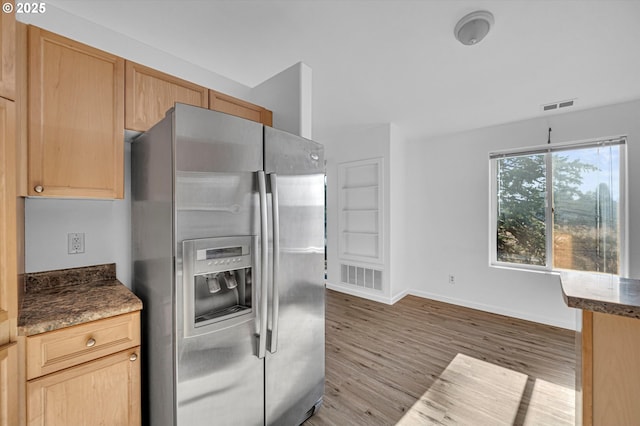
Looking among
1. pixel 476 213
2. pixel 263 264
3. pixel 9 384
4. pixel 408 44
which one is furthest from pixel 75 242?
pixel 476 213

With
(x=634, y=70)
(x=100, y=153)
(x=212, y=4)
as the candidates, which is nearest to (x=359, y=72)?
(x=212, y=4)

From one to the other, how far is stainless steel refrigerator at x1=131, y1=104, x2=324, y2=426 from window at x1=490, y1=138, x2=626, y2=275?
3277 millimetres

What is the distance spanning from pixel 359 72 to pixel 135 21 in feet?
5.64

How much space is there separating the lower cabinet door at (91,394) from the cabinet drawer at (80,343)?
3 centimetres

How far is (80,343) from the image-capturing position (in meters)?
1.16

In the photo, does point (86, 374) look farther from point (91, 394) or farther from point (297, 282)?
point (297, 282)

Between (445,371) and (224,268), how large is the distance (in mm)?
2176

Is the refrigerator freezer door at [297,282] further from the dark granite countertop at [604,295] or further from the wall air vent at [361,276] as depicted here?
the wall air vent at [361,276]

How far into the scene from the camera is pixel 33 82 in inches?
49.1

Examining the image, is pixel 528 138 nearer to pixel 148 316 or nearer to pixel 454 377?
pixel 454 377

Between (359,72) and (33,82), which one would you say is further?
(359,72)

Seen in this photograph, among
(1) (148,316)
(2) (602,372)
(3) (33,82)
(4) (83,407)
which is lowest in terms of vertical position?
(4) (83,407)

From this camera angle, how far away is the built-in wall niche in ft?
13.2

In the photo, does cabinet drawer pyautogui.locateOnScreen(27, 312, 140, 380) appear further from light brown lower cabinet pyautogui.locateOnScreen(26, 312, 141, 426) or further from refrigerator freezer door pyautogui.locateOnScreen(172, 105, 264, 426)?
refrigerator freezer door pyautogui.locateOnScreen(172, 105, 264, 426)
